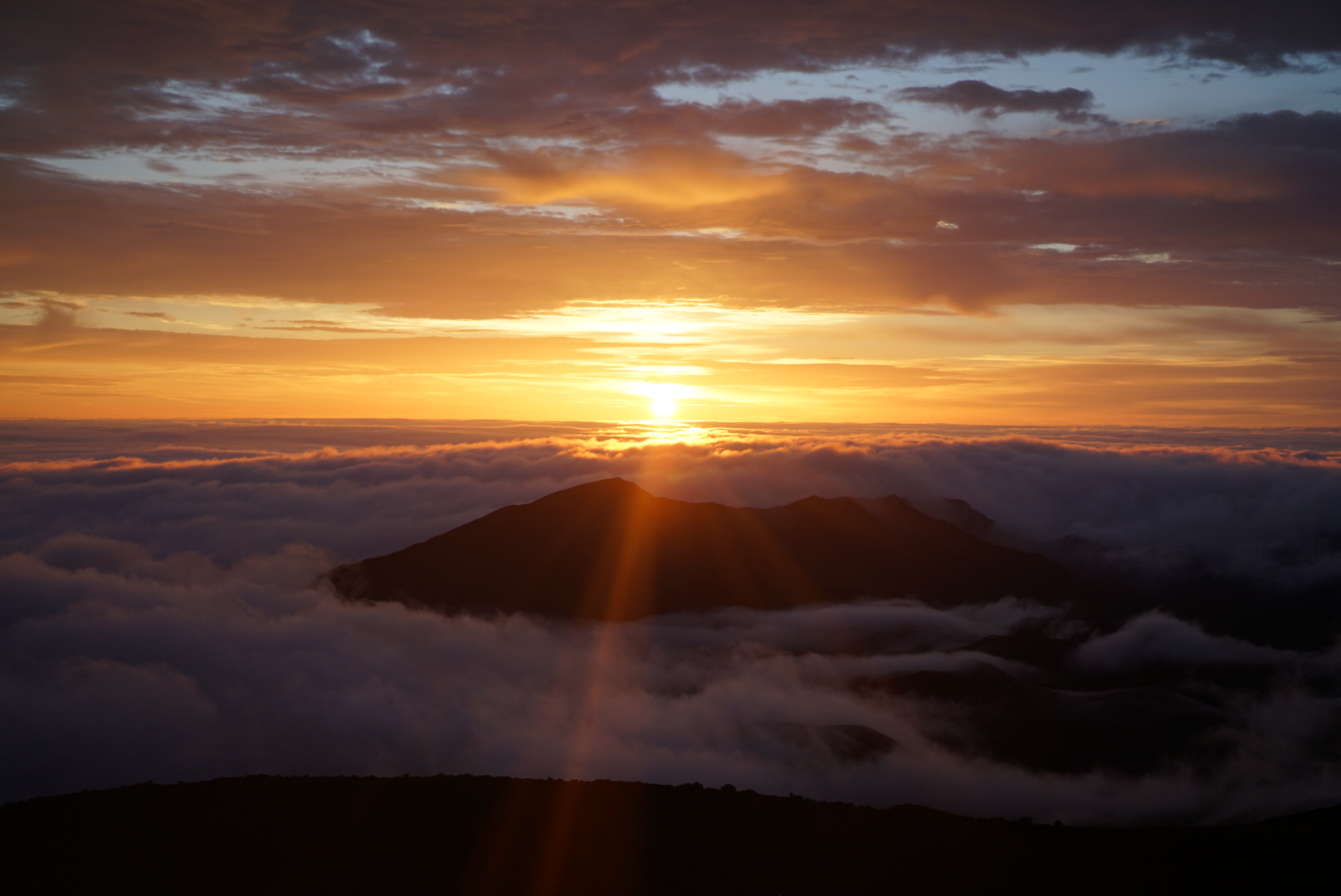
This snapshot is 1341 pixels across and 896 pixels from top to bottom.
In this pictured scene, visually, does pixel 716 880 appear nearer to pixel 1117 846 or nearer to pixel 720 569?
pixel 1117 846

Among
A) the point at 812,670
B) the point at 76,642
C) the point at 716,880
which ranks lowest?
the point at 812,670

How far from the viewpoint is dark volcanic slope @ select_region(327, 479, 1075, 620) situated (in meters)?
138

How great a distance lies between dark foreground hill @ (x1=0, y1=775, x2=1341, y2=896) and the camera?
84.1 feet

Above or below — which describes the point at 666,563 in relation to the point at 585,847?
below

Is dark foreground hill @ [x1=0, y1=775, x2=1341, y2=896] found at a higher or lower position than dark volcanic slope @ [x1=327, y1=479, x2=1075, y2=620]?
higher

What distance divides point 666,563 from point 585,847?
118 m

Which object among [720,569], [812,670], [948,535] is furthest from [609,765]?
[948,535]

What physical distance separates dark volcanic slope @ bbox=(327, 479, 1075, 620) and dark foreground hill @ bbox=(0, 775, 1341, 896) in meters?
101

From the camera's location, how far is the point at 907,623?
13688 cm

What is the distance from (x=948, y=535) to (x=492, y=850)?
595ft

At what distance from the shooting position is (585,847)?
2861 centimetres

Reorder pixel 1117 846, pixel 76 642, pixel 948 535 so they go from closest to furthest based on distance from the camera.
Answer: pixel 1117 846, pixel 76 642, pixel 948 535

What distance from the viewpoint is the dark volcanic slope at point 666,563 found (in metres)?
138

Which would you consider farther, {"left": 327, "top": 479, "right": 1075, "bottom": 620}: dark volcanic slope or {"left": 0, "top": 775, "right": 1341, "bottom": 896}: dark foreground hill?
{"left": 327, "top": 479, "right": 1075, "bottom": 620}: dark volcanic slope
